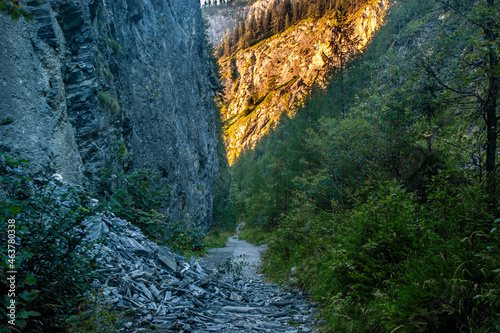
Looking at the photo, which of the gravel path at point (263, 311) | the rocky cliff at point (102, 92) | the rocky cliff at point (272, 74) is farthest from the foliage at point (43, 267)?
the rocky cliff at point (272, 74)

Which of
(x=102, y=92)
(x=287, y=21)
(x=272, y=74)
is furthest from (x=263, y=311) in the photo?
(x=287, y=21)

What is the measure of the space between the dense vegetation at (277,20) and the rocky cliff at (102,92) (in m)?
88.8

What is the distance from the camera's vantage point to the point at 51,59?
801 cm

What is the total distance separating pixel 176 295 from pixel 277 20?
12745 centimetres

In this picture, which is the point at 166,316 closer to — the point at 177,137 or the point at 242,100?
the point at 177,137

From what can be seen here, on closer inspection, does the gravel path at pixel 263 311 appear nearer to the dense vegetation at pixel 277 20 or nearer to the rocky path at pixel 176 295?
the rocky path at pixel 176 295

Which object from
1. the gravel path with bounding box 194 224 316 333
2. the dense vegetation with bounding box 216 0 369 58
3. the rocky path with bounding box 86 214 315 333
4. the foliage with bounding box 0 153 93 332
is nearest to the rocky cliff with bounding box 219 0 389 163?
the dense vegetation with bounding box 216 0 369 58

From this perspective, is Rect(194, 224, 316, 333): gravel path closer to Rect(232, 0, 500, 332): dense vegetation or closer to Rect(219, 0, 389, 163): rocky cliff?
Rect(232, 0, 500, 332): dense vegetation

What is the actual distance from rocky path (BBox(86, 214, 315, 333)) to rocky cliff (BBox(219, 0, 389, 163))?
222ft

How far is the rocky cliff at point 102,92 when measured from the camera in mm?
6648

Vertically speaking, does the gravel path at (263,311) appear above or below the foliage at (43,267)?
below

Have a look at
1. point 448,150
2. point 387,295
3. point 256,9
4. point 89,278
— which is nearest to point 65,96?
point 89,278

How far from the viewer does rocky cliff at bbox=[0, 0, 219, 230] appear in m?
6.65

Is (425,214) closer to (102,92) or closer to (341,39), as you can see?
(102,92)
